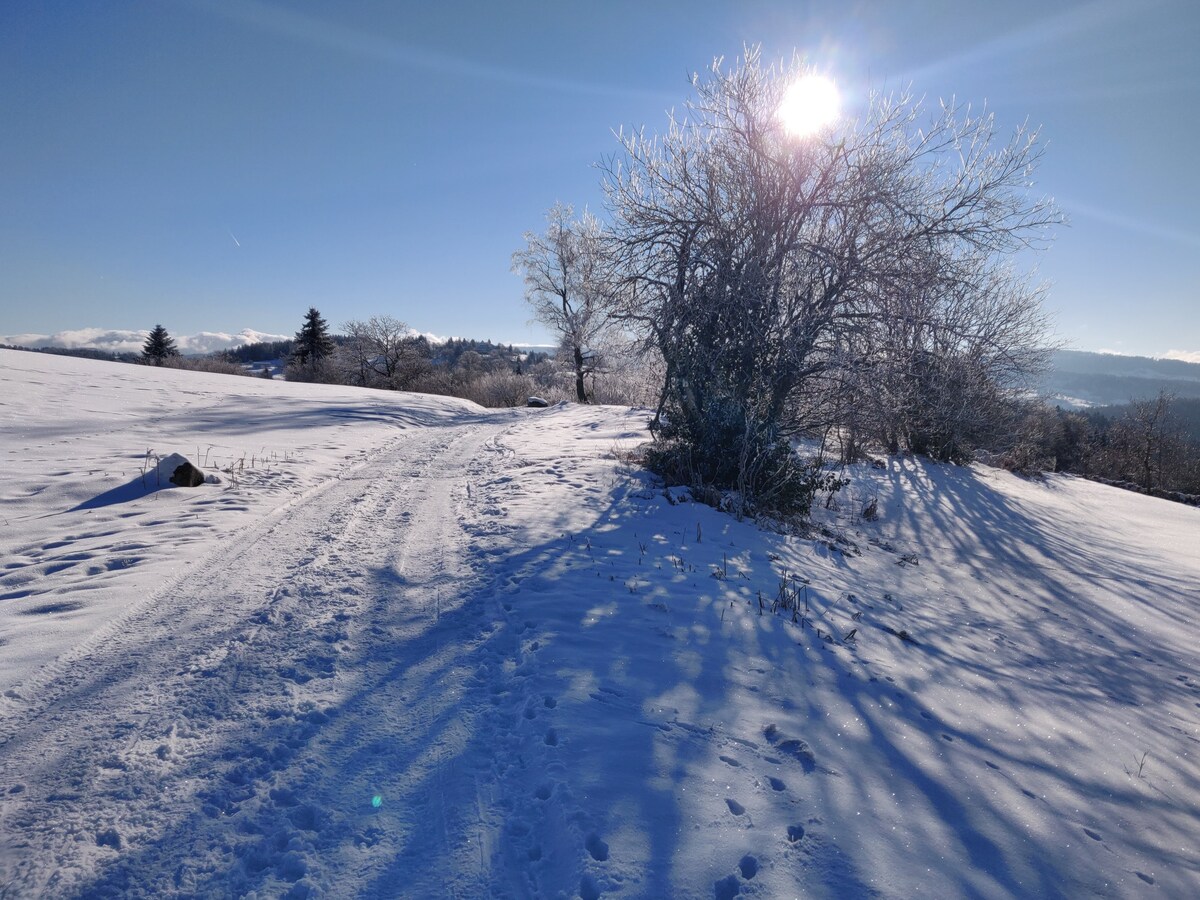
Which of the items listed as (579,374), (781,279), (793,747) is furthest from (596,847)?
(579,374)

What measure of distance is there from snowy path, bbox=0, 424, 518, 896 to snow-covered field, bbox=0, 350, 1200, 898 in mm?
15

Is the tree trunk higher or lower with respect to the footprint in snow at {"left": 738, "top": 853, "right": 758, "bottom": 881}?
higher

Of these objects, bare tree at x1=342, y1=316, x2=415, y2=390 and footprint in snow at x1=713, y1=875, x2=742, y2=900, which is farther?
bare tree at x1=342, y1=316, x2=415, y2=390

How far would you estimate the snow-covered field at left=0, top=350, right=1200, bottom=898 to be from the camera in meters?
2.22

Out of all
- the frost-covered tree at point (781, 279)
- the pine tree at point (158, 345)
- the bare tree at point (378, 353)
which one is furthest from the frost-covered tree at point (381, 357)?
the frost-covered tree at point (781, 279)

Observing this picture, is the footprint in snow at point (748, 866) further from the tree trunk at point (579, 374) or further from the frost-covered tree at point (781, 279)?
the tree trunk at point (579, 374)

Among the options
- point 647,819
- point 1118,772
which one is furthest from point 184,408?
point 1118,772

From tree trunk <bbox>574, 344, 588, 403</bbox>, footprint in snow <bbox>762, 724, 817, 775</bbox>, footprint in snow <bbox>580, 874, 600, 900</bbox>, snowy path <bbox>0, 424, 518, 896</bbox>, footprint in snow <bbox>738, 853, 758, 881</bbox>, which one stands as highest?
tree trunk <bbox>574, 344, 588, 403</bbox>

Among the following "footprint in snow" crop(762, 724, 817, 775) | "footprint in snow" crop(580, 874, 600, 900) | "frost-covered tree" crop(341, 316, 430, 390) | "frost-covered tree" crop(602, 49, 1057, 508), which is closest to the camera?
"footprint in snow" crop(580, 874, 600, 900)

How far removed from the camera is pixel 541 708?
3119 millimetres

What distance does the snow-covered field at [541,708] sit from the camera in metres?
2.22

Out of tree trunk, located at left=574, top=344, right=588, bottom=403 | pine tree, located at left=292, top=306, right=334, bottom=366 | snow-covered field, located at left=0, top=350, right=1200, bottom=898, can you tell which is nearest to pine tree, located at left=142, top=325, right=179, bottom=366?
pine tree, located at left=292, top=306, right=334, bottom=366

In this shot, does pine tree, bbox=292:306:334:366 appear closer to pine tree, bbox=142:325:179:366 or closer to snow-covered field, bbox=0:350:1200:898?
pine tree, bbox=142:325:179:366

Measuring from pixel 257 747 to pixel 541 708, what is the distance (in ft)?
4.86
